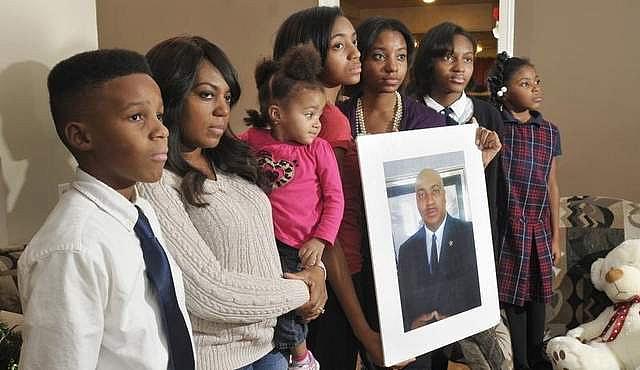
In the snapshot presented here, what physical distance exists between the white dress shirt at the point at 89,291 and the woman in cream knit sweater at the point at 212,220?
187 millimetres

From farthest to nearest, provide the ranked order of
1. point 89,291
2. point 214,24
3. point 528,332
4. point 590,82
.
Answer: point 214,24 < point 590,82 < point 528,332 < point 89,291

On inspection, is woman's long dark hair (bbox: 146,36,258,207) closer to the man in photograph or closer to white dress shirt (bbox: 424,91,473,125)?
the man in photograph

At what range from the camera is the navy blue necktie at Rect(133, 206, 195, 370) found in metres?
0.98

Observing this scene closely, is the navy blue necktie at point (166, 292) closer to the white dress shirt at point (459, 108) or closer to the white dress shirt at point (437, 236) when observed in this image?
the white dress shirt at point (437, 236)

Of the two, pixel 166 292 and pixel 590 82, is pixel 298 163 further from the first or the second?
pixel 590 82

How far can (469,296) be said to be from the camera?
1.75 m

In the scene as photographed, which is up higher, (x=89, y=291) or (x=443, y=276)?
(x=89, y=291)

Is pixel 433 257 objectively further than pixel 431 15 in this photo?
No

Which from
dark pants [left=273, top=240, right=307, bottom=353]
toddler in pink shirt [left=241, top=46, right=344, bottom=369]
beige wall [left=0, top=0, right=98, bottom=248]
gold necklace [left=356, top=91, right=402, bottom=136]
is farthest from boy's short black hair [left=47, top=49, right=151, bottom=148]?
gold necklace [left=356, top=91, right=402, bottom=136]

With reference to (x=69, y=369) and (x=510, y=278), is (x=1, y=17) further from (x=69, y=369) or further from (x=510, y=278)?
(x=510, y=278)

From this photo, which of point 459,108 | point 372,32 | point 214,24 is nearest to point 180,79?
point 372,32

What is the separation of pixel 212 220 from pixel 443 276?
0.69 metres

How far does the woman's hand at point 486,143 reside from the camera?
1789mm

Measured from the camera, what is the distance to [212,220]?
1210 millimetres
